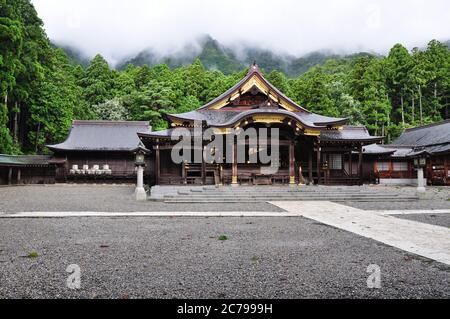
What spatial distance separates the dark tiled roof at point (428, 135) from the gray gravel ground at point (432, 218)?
21.8m

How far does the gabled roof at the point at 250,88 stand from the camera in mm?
22062

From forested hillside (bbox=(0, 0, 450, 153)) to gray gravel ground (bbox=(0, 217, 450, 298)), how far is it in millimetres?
23199

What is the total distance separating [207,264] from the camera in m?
4.37

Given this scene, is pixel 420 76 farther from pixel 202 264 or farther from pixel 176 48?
pixel 176 48

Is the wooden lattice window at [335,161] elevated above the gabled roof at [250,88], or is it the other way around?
the gabled roof at [250,88]

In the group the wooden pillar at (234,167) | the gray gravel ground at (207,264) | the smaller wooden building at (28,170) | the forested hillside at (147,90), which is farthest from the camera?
the forested hillside at (147,90)

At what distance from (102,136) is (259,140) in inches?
668

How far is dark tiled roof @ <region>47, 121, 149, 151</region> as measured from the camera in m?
27.4

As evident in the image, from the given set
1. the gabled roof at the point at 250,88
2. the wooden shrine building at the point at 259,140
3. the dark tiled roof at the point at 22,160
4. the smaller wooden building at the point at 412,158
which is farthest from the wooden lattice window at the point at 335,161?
the dark tiled roof at the point at 22,160

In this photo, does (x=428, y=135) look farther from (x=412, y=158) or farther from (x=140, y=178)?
(x=140, y=178)

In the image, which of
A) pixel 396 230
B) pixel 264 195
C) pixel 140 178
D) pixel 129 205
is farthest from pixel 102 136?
pixel 396 230

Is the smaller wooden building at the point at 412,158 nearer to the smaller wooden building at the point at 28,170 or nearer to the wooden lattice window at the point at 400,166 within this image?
the wooden lattice window at the point at 400,166
